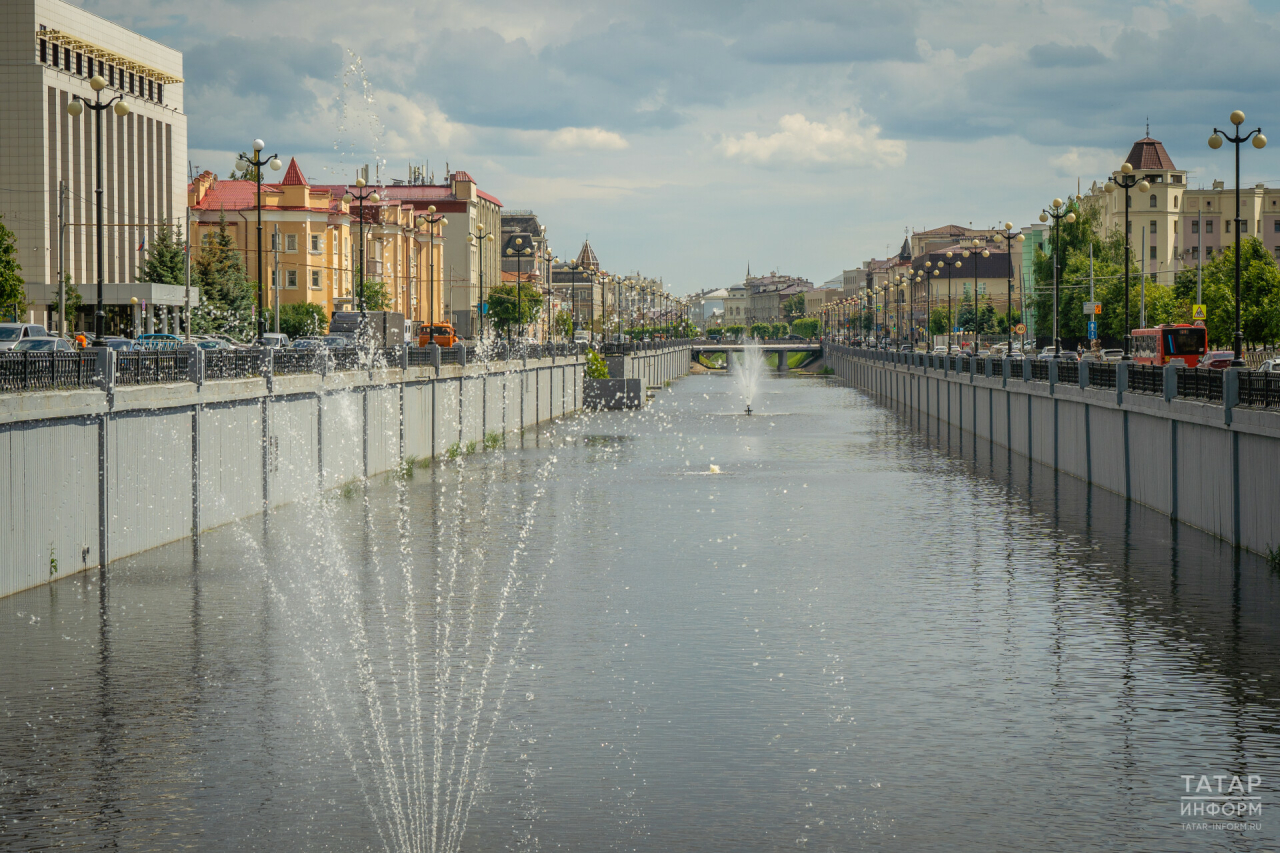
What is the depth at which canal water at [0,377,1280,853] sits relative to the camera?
1366cm

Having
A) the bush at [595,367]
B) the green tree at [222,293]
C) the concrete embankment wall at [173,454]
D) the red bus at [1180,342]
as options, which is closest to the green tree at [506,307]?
the bush at [595,367]

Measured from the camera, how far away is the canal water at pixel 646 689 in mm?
13656

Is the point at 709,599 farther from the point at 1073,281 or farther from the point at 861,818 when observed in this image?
the point at 1073,281

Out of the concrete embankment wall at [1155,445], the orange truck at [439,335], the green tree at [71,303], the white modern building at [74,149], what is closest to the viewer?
the concrete embankment wall at [1155,445]

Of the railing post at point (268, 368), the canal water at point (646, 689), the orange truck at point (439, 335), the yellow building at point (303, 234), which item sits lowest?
the canal water at point (646, 689)

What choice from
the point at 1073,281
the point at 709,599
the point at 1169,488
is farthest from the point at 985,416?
the point at 1073,281

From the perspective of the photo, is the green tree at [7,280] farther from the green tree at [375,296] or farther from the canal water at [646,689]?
the canal water at [646,689]

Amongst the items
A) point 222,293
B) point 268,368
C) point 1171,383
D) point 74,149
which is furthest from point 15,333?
point 74,149

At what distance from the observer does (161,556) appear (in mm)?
29281

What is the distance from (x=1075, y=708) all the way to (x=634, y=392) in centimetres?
8276

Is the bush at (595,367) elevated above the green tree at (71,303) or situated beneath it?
situated beneath

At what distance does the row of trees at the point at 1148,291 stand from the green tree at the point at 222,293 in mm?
56524

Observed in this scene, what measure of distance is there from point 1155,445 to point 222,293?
7133cm

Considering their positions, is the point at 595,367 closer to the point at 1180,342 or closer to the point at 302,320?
the point at 302,320
